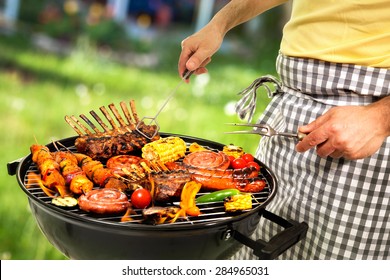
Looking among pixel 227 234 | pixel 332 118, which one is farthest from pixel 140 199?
pixel 332 118

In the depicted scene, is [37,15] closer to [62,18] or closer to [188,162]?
[62,18]

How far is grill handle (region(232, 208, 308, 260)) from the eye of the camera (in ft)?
5.21

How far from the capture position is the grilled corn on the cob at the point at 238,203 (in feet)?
5.54

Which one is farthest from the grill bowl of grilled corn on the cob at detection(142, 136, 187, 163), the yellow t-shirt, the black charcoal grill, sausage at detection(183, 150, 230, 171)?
the yellow t-shirt

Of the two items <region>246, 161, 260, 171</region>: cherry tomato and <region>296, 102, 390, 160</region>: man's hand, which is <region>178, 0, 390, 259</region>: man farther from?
<region>246, 161, 260, 171</region>: cherry tomato

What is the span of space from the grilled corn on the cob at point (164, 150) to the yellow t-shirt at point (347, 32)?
567 millimetres

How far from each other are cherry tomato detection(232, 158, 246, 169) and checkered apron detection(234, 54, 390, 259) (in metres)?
0.25

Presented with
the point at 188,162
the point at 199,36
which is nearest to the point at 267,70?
the point at 199,36

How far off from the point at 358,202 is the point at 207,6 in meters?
3.79

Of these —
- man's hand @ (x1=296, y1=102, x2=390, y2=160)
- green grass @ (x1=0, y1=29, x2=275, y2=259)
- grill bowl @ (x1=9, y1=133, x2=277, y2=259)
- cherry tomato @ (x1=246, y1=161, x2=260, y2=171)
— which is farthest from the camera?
green grass @ (x1=0, y1=29, x2=275, y2=259)

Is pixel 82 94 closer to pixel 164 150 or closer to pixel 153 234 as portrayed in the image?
pixel 164 150

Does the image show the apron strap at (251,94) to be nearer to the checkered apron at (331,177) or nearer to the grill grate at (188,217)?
the checkered apron at (331,177)

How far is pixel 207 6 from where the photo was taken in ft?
17.9

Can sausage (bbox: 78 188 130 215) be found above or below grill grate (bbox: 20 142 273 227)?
above
